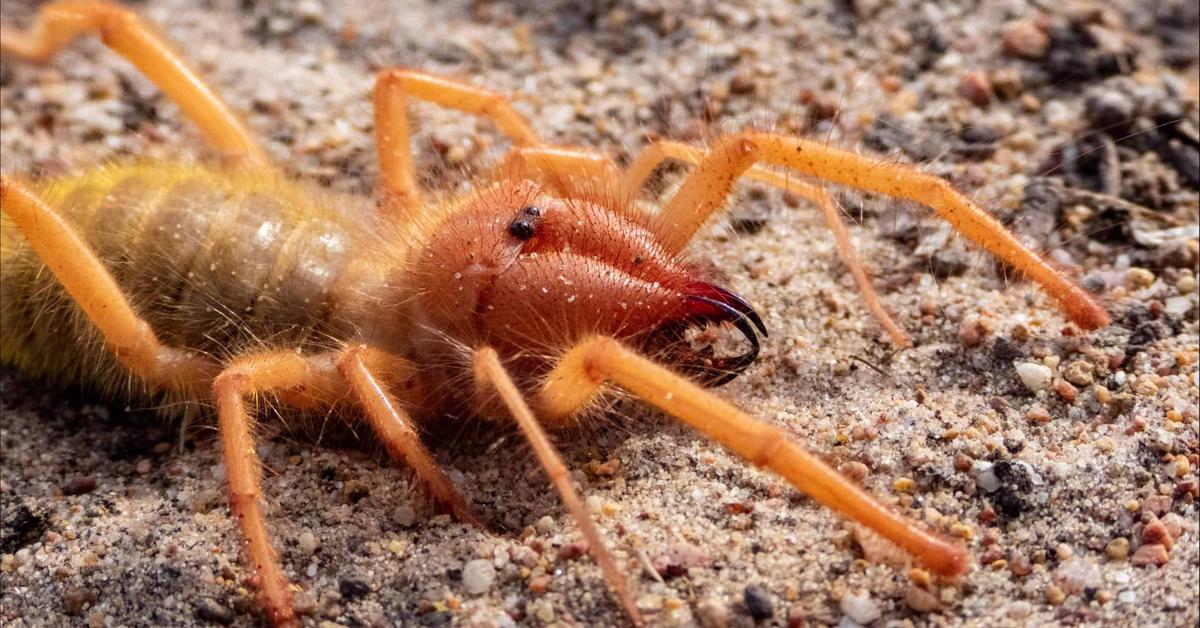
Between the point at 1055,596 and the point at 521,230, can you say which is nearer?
the point at 1055,596

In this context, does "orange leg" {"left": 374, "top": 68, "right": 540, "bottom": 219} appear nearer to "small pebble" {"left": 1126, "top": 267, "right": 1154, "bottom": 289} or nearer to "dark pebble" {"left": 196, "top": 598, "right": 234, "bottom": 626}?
"dark pebble" {"left": 196, "top": 598, "right": 234, "bottom": 626}

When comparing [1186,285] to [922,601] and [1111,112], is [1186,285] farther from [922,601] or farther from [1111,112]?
[922,601]

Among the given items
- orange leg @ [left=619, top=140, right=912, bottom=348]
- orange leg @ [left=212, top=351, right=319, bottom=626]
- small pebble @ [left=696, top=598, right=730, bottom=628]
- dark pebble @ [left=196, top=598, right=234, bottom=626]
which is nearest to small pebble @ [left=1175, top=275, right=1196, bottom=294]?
orange leg @ [left=619, top=140, right=912, bottom=348]

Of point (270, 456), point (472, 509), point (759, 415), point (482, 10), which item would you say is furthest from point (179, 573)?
point (482, 10)

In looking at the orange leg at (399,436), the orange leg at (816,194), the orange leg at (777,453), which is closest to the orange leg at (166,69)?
the orange leg at (399,436)

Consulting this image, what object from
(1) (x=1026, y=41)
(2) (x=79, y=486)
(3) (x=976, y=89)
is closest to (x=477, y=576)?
(2) (x=79, y=486)

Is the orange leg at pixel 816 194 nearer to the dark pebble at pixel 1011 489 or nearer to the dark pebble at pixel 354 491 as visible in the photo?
the dark pebble at pixel 1011 489

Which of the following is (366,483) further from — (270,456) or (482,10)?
(482,10)
